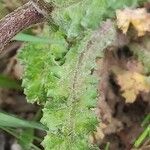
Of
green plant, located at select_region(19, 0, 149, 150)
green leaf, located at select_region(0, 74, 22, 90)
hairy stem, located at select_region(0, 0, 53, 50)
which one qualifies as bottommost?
green leaf, located at select_region(0, 74, 22, 90)

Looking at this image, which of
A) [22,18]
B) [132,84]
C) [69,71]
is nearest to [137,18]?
[132,84]

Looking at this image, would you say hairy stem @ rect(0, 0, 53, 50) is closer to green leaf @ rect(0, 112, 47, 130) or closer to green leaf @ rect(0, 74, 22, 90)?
green leaf @ rect(0, 112, 47, 130)

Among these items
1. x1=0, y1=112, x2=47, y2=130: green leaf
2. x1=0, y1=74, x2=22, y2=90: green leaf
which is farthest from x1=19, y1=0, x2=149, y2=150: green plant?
x1=0, y1=74, x2=22, y2=90: green leaf

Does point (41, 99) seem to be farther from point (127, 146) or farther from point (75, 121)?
point (127, 146)

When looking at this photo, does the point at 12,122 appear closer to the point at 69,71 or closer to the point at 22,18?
the point at 69,71

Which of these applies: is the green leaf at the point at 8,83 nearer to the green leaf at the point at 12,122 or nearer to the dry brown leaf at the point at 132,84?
the green leaf at the point at 12,122

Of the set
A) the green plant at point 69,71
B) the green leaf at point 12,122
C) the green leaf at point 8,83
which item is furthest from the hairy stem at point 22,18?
the green leaf at point 8,83
